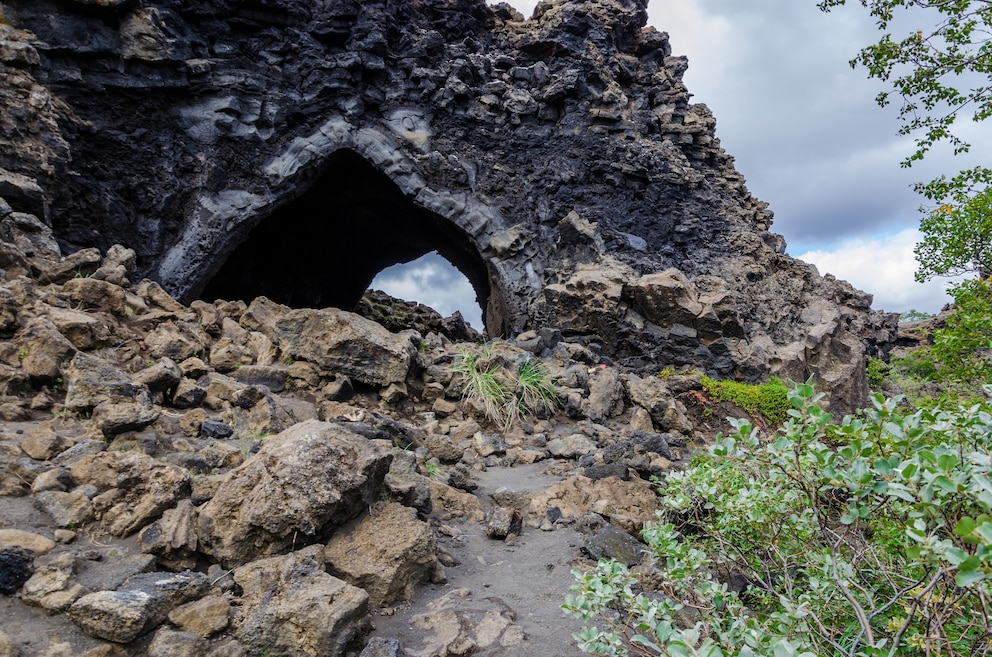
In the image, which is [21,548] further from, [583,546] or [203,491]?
[583,546]

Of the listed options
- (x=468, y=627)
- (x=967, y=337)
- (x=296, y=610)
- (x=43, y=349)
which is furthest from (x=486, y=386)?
(x=967, y=337)

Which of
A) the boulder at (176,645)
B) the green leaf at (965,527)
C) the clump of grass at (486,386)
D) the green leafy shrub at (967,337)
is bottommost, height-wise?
the boulder at (176,645)

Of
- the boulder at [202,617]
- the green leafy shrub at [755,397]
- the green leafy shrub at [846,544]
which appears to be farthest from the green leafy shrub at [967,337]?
the boulder at [202,617]

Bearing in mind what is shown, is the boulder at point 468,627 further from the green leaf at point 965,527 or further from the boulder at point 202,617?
the green leaf at point 965,527

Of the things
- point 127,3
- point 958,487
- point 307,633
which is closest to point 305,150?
point 127,3

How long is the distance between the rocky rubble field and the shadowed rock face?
13.6ft

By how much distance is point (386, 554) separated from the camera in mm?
3447

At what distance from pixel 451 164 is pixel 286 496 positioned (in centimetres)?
1105

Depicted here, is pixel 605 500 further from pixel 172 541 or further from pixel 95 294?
pixel 95 294

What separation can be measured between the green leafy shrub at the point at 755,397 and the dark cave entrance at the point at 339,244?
621 cm

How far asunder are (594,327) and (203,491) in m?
9.37

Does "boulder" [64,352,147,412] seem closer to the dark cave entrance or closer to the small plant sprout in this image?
the small plant sprout

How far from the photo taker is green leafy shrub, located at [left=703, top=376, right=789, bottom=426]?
1013cm

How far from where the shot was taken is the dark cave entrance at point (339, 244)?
13688mm
